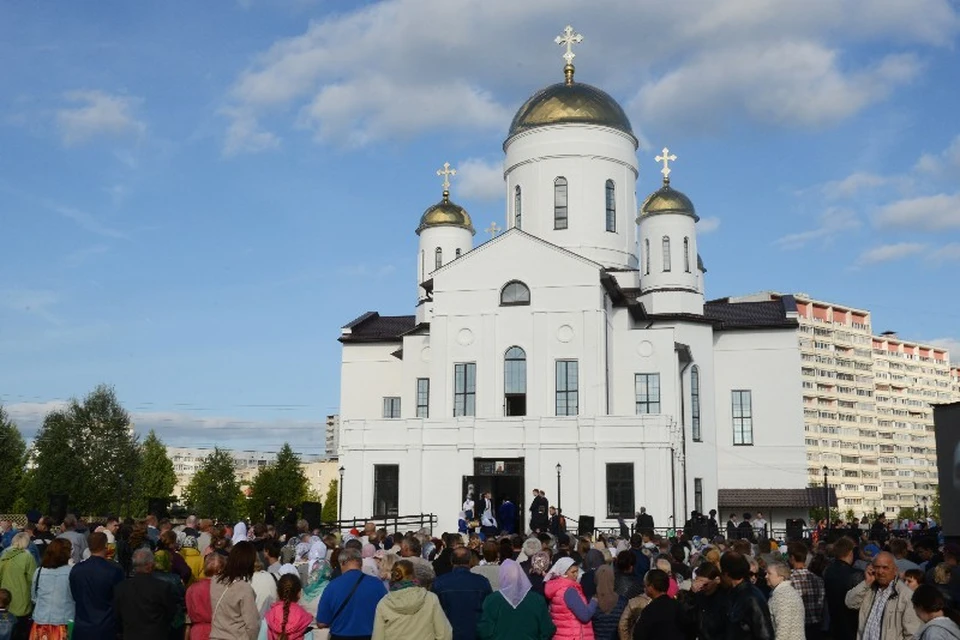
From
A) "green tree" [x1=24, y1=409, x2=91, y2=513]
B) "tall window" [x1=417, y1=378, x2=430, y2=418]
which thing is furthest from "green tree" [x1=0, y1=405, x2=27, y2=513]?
"tall window" [x1=417, y1=378, x2=430, y2=418]

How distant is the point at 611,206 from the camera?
46.0 m

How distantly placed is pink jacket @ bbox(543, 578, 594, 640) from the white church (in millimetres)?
19682

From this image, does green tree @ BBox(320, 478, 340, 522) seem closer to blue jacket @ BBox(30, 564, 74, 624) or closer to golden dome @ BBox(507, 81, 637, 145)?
golden dome @ BBox(507, 81, 637, 145)

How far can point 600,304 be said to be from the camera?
38.0m

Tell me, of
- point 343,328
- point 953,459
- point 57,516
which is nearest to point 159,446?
point 343,328

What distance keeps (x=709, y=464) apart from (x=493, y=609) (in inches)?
1435

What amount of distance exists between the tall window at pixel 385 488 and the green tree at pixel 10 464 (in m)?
35.7

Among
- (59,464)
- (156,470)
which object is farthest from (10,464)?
(156,470)

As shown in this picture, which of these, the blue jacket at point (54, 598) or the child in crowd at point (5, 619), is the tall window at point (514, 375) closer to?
the blue jacket at point (54, 598)

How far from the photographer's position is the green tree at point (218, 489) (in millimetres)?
82125

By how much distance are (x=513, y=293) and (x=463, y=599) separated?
98.2ft

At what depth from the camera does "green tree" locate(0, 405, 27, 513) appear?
6275 centimetres

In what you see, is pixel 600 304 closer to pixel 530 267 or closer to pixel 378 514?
pixel 530 267

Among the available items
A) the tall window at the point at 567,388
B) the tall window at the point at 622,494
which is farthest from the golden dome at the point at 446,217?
the tall window at the point at 622,494
